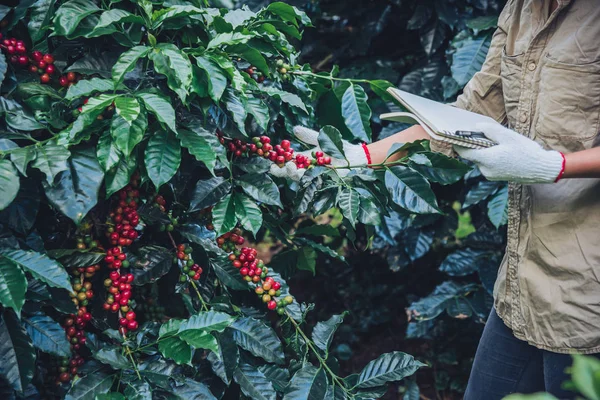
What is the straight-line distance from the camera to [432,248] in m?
3.12

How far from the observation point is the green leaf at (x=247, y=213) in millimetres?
1340

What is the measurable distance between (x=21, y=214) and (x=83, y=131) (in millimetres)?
216

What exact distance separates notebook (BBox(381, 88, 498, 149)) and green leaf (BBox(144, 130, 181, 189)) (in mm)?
557

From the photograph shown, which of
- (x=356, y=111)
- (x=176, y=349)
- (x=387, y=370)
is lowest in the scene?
(x=387, y=370)

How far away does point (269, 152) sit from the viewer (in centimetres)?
148

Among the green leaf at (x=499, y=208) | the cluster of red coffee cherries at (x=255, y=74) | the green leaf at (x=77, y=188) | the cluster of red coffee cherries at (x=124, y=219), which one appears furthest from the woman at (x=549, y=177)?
the green leaf at (x=499, y=208)

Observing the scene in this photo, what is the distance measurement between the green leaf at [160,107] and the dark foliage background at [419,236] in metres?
1.21

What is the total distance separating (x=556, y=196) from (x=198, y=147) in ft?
2.66

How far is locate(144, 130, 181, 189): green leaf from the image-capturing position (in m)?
1.20

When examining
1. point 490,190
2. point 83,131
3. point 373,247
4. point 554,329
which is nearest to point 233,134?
point 83,131

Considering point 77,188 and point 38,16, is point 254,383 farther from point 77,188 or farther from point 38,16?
point 38,16

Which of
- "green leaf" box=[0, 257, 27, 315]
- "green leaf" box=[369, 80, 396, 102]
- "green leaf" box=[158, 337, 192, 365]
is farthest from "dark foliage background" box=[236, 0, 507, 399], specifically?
"green leaf" box=[0, 257, 27, 315]

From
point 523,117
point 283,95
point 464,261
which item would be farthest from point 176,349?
point 464,261

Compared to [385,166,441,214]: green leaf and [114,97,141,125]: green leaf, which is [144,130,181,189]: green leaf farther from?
[385,166,441,214]: green leaf
